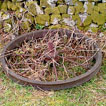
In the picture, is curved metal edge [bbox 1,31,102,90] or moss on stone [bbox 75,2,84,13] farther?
moss on stone [bbox 75,2,84,13]

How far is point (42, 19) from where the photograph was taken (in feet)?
11.8

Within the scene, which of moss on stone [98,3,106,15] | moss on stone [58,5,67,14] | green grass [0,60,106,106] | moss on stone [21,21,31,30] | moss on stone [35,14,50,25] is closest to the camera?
green grass [0,60,106,106]

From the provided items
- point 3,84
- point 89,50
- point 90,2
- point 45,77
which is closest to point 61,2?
point 90,2

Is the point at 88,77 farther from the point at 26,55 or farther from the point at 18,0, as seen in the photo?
the point at 18,0

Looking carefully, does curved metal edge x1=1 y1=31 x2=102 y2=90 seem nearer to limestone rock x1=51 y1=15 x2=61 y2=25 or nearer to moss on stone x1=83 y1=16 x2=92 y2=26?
moss on stone x1=83 y1=16 x2=92 y2=26

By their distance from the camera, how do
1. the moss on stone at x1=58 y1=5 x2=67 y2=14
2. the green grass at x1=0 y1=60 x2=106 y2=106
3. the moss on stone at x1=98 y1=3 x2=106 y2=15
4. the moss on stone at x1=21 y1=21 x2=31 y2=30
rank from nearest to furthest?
1. the green grass at x1=0 y1=60 x2=106 y2=106
2. the moss on stone at x1=98 y1=3 x2=106 y2=15
3. the moss on stone at x1=58 y1=5 x2=67 y2=14
4. the moss on stone at x1=21 y1=21 x2=31 y2=30

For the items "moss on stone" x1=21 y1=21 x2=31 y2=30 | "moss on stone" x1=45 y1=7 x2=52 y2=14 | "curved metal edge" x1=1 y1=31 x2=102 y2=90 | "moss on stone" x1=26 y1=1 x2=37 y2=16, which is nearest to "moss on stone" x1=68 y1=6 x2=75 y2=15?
"moss on stone" x1=45 y1=7 x2=52 y2=14

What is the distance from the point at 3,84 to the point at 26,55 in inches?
21.1

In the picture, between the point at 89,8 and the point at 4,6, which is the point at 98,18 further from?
the point at 4,6

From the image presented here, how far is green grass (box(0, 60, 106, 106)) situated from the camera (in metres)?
2.68

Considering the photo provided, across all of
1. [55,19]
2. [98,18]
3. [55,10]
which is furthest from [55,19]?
[98,18]

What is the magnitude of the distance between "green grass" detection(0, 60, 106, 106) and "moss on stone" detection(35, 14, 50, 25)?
1.19m

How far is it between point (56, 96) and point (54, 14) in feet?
4.59

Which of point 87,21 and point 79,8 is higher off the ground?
point 79,8
